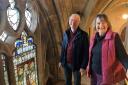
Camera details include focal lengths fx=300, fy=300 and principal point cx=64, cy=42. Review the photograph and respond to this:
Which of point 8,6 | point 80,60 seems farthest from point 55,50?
point 80,60

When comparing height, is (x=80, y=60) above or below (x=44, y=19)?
below

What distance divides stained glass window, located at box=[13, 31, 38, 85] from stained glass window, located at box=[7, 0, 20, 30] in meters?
0.32

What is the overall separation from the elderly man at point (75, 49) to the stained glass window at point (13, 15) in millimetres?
2200

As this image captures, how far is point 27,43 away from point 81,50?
9.67ft

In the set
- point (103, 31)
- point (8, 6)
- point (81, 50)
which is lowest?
point (81, 50)

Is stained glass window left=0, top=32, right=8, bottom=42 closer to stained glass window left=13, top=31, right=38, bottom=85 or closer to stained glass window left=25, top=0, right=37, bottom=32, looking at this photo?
stained glass window left=13, top=31, right=38, bottom=85

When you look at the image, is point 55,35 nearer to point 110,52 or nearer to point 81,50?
point 81,50

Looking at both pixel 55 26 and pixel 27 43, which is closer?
pixel 27 43

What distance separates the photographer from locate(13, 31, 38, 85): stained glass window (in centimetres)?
598

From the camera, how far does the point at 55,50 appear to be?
726 centimetres

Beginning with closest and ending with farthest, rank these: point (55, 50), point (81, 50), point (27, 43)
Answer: point (81, 50), point (27, 43), point (55, 50)

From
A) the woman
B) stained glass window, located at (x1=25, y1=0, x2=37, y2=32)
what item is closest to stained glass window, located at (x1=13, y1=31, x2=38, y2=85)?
stained glass window, located at (x1=25, y1=0, x2=37, y2=32)

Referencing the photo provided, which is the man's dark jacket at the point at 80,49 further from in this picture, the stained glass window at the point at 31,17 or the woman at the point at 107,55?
the stained glass window at the point at 31,17

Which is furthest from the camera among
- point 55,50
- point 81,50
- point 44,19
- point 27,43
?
point 55,50
